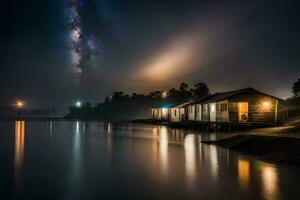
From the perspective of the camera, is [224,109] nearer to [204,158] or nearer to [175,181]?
[204,158]

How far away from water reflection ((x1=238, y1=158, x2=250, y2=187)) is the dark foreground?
1.92 meters

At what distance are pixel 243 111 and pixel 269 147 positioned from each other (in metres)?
26.1

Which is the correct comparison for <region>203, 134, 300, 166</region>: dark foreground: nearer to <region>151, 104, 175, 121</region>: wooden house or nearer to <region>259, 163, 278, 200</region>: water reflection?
<region>259, 163, 278, 200</region>: water reflection

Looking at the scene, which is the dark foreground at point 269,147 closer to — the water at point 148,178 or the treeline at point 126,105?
the water at point 148,178

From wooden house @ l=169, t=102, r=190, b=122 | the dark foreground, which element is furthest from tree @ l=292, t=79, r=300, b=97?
the dark foreground

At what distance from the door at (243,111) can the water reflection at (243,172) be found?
27239 mm

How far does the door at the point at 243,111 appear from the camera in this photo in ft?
149

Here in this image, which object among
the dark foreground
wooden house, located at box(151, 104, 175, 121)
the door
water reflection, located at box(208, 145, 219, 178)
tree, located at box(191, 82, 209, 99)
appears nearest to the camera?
water reflection, located at box(208, 145, 219, 178)

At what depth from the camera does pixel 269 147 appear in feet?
70.6

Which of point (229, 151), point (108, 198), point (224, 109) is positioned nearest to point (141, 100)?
point (224, 109)

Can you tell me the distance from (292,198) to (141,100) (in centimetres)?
16137

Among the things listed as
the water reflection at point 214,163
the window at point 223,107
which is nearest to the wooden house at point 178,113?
the window at point 223,107

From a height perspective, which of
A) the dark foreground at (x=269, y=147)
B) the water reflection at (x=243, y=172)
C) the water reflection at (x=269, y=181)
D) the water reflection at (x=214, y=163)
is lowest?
the water reflection at (x=214, y=163)

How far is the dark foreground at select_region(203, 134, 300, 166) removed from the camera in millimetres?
18312
